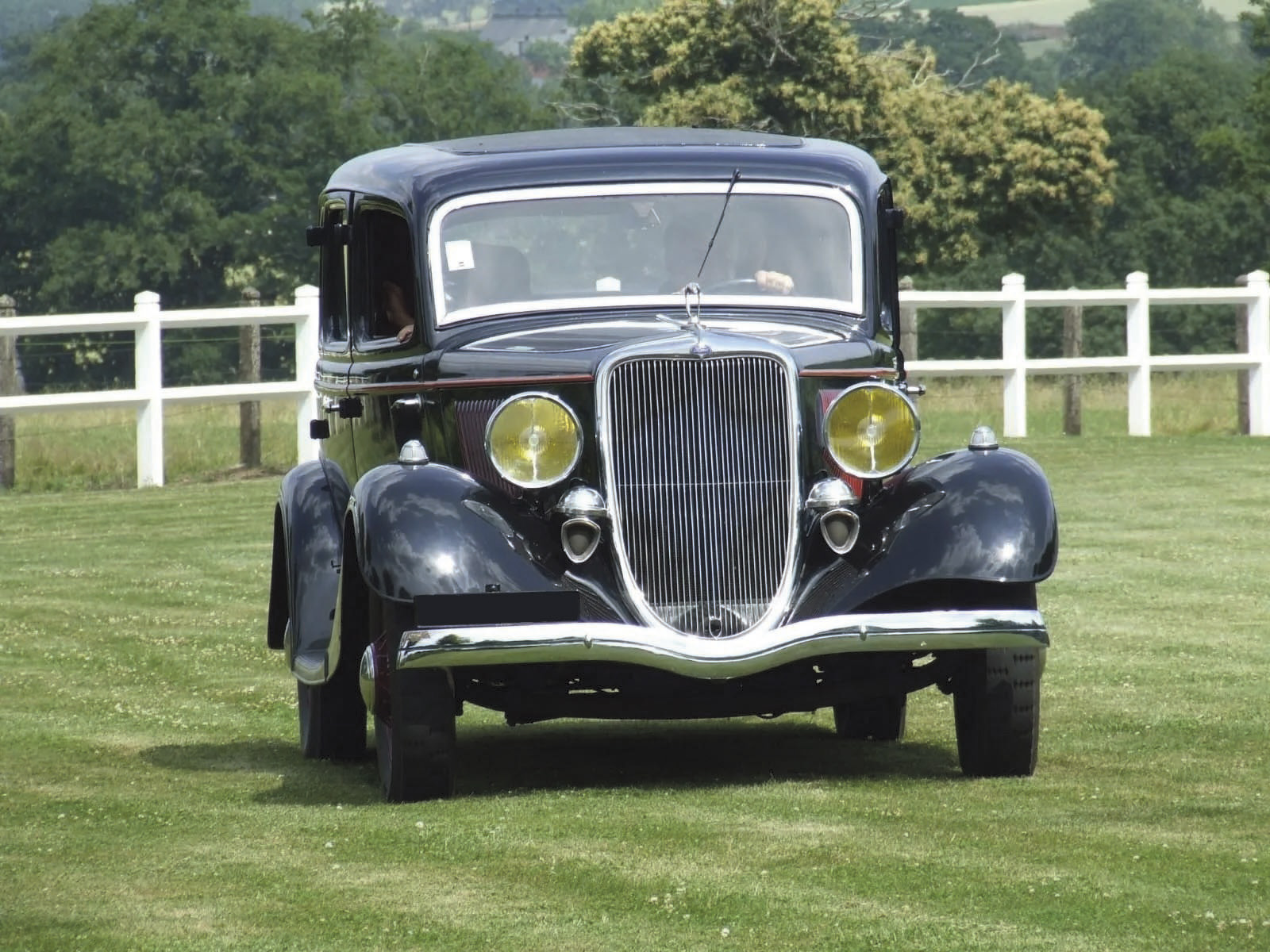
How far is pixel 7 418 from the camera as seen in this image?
2228cm

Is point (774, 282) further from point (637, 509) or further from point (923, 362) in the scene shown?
point (923, 362)

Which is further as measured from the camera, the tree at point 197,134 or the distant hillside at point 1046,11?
the distant hillside at point 1046,11

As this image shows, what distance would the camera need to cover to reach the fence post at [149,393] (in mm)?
22141

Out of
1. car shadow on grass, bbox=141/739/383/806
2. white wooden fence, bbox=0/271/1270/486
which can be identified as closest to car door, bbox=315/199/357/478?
car shadow on grass, bbox=141/739/383/806

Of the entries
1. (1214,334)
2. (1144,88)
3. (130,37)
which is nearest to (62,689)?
(1214,334)

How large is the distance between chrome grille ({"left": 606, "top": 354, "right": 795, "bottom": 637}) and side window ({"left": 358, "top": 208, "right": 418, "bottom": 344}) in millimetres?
1300

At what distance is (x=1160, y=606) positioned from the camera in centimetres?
1266

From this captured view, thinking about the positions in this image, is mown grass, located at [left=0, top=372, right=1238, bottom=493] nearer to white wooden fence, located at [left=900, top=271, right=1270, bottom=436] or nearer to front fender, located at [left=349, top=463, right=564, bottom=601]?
white wooden fence, located at [left=900, top=271, right=1270, bottom=436]

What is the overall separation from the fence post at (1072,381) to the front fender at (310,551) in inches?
702

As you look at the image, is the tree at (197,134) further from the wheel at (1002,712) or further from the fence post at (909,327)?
the wheel at (1002,712)

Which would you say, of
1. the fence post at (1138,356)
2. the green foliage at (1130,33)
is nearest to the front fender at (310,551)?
the fence post at (1138,356)

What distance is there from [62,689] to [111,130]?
6074cm

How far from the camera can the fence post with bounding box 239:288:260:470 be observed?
2366cm

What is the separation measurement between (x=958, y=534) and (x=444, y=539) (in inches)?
63.5
